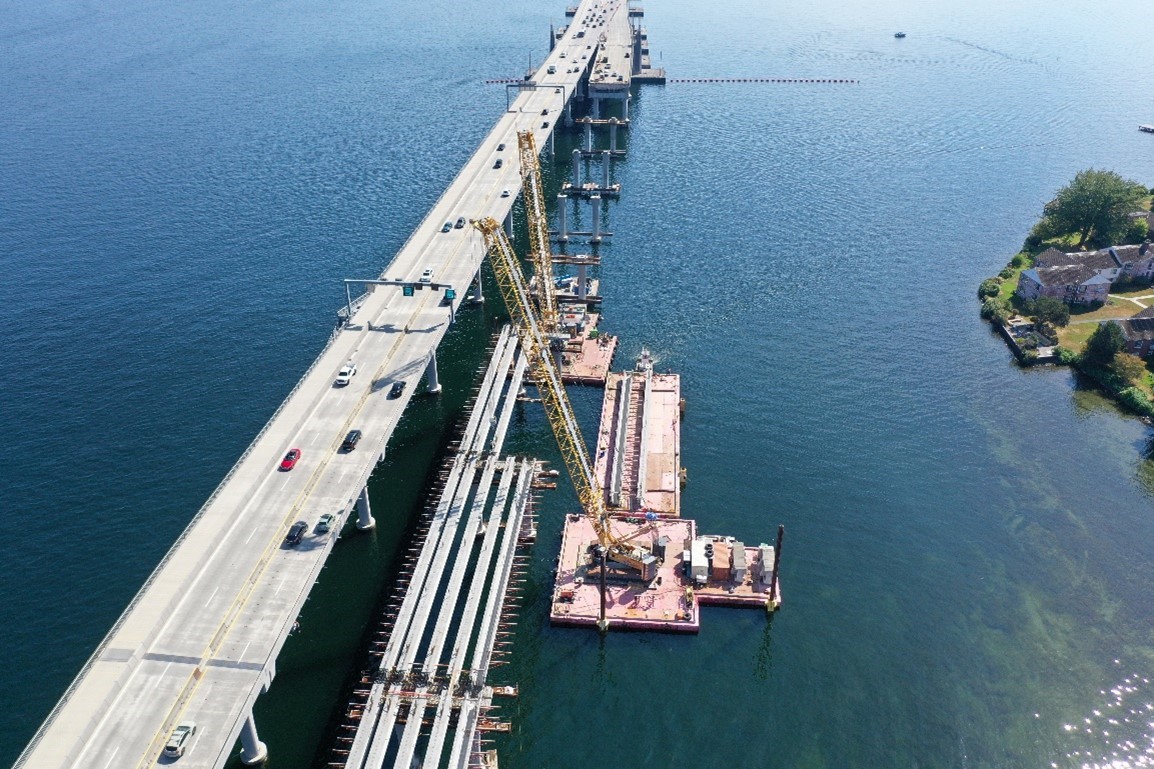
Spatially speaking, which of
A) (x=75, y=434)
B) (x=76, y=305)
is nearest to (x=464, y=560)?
(x=75, y=434)

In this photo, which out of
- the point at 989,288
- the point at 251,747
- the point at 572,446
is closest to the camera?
the point at 251,747

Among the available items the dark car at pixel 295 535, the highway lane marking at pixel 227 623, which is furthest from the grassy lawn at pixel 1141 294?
the dark car at pixel 295 535

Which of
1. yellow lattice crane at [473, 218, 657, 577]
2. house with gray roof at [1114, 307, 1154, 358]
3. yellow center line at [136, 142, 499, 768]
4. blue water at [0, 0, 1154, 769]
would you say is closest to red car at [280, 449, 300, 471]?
yellow center line at [136, 142, 499, 768]

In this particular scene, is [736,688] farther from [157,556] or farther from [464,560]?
[157,556]

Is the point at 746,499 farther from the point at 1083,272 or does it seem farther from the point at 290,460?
the point at 1083,272

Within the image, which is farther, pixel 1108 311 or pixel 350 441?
pixel 1108 311

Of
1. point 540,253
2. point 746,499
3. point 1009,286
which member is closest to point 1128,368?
point 1009,286
